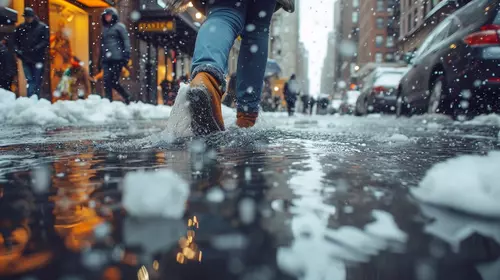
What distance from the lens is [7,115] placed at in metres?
5.07

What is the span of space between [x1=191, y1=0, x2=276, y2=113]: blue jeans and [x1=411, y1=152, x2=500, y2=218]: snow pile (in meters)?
1.62

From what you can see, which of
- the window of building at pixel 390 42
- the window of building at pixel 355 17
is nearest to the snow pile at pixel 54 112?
the window of building at pixel 390 42

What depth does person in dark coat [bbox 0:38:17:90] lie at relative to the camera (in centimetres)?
812

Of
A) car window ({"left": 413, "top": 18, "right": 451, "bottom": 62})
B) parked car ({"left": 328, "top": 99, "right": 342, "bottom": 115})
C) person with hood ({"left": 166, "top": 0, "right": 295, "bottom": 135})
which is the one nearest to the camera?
person with hood ({"left": 166, "top": 0, "right": 295, "bottom": 135})

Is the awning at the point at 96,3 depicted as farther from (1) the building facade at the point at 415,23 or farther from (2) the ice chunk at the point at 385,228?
(1) the building facade at the point at 415,23

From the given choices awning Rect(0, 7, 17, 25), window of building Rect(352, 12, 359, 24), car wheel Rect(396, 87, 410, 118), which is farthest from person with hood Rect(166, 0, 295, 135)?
window of building Rect(352, 12, 359, 24)

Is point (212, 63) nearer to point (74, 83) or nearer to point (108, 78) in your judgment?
point (108, 78)

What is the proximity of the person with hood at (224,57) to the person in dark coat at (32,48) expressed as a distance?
18.3 feet

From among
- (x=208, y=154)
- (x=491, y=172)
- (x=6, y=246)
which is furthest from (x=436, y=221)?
(x=208, y=154)

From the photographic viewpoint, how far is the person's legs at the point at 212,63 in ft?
7.33

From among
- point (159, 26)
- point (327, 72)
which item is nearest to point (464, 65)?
point (159, 26)

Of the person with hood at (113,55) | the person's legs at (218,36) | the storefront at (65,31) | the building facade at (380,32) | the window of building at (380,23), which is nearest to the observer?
the person's legs at (218,36)

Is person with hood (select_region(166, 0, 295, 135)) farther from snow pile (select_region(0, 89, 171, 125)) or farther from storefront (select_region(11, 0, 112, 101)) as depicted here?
storefront (select_region(11, 0, 112, 101))

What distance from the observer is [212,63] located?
2.43 meters
